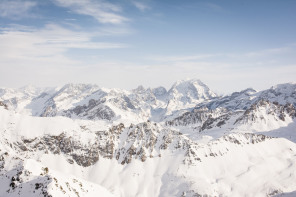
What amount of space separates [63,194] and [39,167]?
21.6 metres

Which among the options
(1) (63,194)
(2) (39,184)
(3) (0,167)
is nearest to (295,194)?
(1) (63,194)

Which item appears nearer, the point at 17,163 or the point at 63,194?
the point at 63,194

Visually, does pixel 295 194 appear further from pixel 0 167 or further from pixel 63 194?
pixel 0 167

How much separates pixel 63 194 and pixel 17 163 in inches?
1146

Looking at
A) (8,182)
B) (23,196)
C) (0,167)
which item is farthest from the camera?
(0,167)

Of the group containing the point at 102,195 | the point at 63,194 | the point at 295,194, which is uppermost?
the point at 63,194

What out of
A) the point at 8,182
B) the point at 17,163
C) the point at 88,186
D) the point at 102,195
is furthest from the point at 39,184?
the point at 102,195

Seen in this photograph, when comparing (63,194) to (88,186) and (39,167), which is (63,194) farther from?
(88,186)

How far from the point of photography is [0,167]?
103 m

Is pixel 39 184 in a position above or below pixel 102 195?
above

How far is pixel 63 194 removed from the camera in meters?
90.6

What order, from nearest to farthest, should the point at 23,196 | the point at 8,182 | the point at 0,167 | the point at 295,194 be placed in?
the point at 23,196
the point at 8,182
the point at 0,167
the point at 295,194

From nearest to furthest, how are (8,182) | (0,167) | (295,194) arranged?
(8,182) < (0,167) < (295,194)

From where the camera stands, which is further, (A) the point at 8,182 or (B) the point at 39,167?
(B) the point at 39,167
